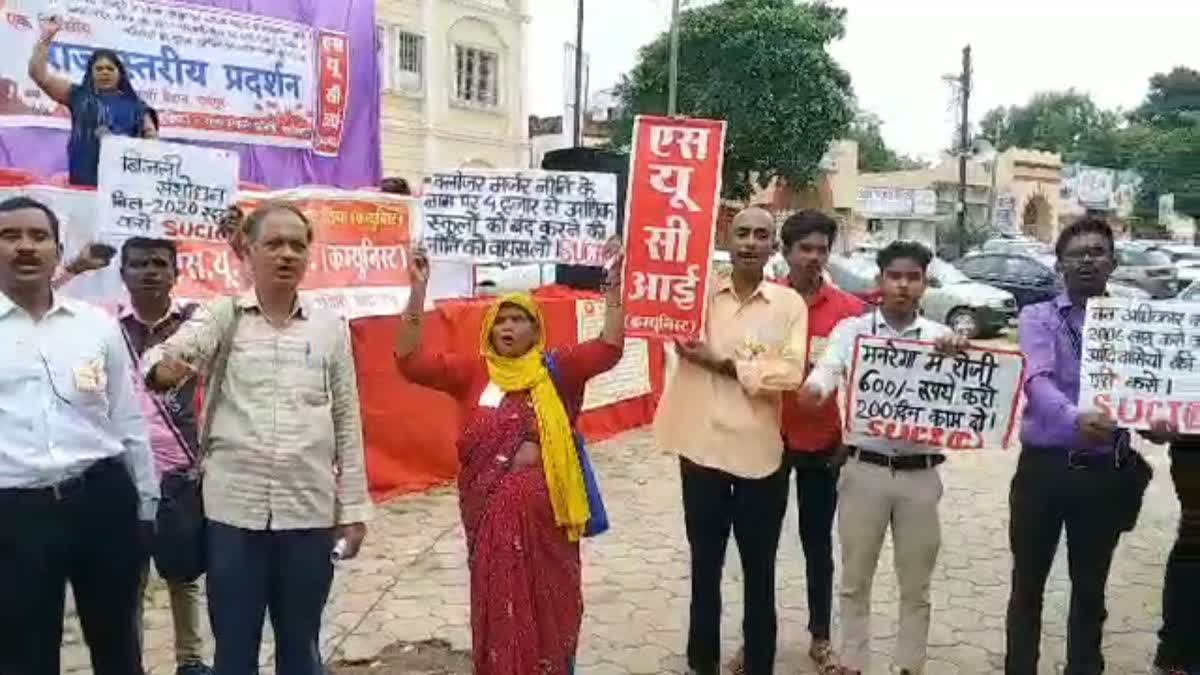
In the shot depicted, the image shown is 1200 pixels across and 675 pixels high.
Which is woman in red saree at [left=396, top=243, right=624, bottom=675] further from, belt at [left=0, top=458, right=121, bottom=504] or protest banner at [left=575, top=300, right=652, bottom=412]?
protest banner at [left=575, top=300, right=652, bottom=412]

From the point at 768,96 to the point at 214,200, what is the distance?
1013 inches

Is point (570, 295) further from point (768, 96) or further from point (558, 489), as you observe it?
point (768, 96)

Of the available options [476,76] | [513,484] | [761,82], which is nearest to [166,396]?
[513,484]

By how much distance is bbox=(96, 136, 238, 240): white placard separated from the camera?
503cm

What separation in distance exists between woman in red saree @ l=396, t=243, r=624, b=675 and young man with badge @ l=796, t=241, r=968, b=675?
94 cm

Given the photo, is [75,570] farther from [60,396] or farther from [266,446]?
[266,446]

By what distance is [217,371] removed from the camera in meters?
3.15

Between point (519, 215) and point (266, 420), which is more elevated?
point (519, 215)

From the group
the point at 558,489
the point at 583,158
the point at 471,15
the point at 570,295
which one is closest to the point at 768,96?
the point at 471,15

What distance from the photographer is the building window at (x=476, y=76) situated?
91.7 feet

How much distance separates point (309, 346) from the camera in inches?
125

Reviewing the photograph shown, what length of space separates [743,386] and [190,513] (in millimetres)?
1821

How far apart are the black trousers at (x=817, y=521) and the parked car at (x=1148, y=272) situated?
60.5ft

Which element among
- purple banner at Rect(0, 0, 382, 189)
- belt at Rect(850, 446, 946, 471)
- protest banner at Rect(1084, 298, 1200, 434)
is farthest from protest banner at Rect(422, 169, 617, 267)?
purple banner at Rect(0, 0, 382, 189)
